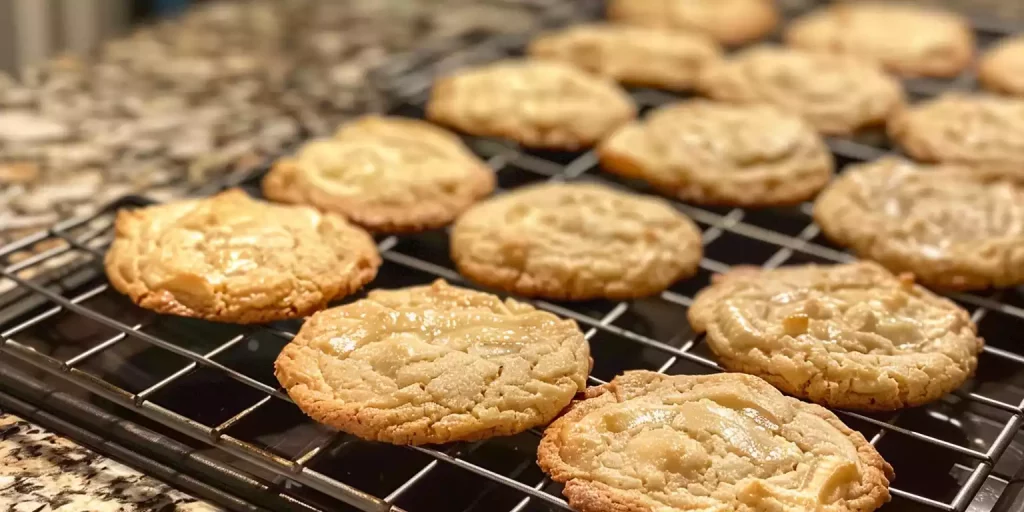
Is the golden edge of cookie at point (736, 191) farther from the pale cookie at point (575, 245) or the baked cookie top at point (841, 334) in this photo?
the baked cookie top at point (841, 334)

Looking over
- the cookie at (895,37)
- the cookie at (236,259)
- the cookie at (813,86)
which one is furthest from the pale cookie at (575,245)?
the cookie at (895,37)

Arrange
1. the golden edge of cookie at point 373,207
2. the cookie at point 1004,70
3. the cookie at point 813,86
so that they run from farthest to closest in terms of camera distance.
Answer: the cookie at point 1004,70
the cookie at point 813,86
the golden edge of cookie at point 373,207

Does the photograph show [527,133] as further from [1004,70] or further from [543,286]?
[1004,70]

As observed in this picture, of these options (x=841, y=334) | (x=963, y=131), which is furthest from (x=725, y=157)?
(x=841, y=334)

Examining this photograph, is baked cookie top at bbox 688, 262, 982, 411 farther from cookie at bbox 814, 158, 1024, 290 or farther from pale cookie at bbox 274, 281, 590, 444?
pale cookie at bbox 274, 281, 590, 444

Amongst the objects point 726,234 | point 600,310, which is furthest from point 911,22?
point 600,310

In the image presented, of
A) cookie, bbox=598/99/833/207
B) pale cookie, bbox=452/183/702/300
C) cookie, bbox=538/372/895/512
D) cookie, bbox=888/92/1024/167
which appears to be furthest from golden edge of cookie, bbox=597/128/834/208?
cookie, bbox=538/372/895/512
